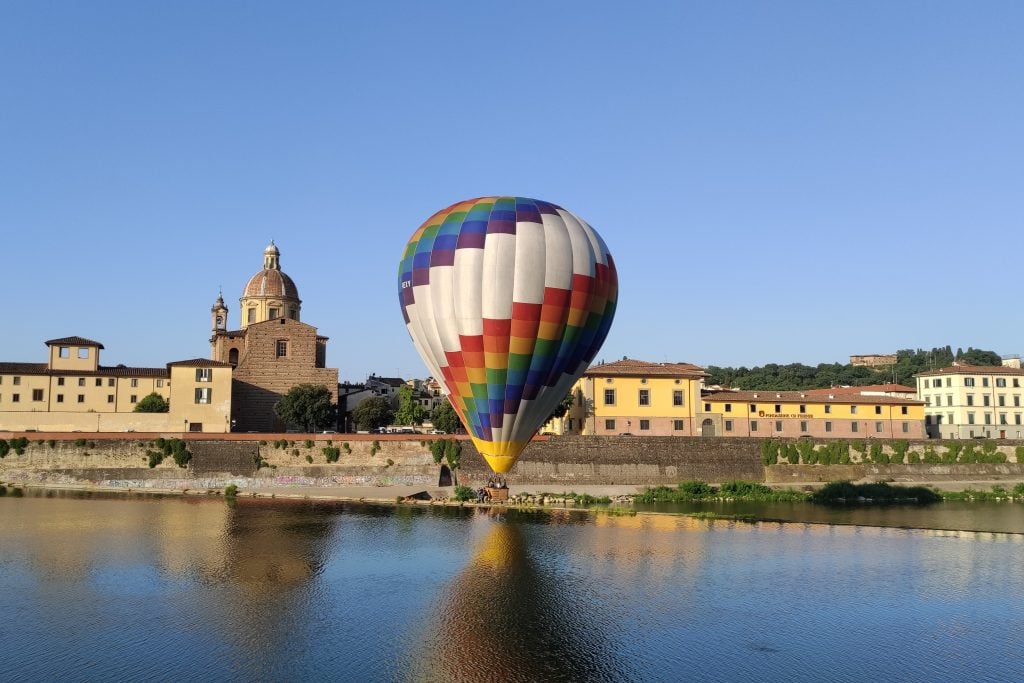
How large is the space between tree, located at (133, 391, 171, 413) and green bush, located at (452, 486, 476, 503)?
92.2 feet

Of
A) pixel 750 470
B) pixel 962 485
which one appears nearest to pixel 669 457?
pixel 750 470

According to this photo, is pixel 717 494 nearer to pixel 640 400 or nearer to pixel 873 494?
pixel 873 494

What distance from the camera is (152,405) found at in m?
64.1

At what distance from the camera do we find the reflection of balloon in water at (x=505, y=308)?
29.8 metres

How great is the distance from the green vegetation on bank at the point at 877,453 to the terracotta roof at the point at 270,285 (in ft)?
147

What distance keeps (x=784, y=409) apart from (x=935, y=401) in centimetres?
1730

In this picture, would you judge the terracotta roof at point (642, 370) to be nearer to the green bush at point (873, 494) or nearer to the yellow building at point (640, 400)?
the yellow building at point (640, 400)

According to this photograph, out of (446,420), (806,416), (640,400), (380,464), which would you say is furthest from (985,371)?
(380,464)

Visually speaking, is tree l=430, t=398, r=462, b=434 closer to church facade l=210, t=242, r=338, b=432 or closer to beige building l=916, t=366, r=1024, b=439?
church facade l=210, t=242, r=338, b=432

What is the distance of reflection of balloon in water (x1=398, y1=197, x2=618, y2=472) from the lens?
1174 inches

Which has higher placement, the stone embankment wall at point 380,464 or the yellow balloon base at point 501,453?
the yellow balloon base at point 501,453

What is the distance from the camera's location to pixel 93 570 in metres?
29.4

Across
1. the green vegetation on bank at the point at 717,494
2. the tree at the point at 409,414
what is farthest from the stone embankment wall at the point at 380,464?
the tree at the point at 409,414

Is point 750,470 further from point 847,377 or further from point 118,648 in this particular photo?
point 847,377
